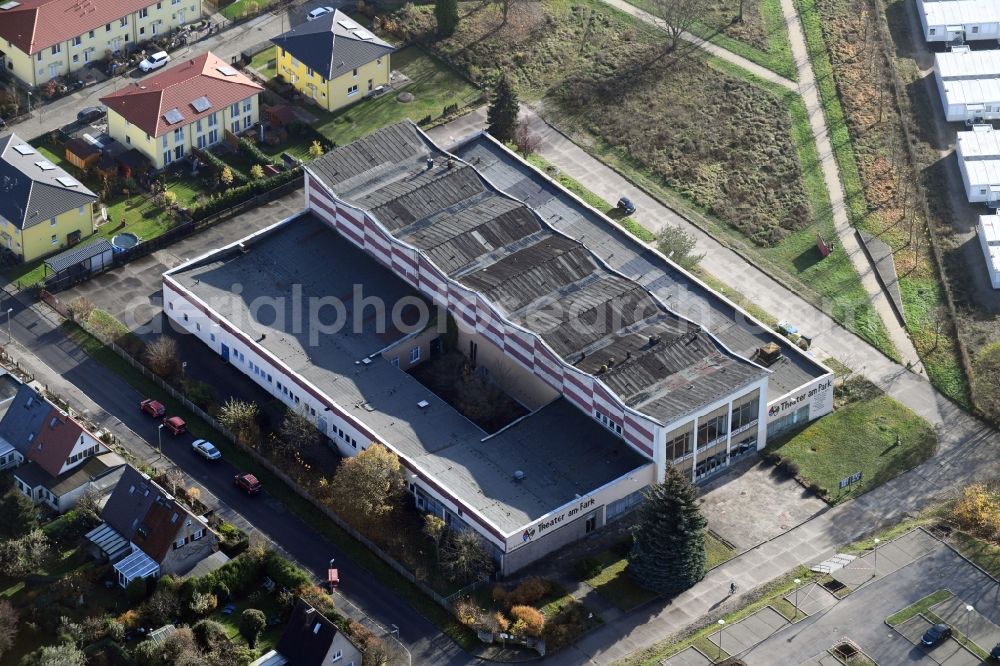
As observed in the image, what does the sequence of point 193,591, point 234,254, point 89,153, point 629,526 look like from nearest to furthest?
1. point 193,591
2. point 629,526
3. point 234,254
4. point 89,153

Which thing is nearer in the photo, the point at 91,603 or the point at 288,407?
the point at 91,603

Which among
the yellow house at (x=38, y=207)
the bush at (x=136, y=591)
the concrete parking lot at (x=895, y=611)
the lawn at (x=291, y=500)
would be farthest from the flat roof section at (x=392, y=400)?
the bush at (x=136, y=591)

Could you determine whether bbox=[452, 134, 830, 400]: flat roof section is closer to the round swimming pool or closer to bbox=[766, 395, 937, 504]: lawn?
bbox=[766, 395, 937, 504]: lawn

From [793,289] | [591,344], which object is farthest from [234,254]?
[793,289]

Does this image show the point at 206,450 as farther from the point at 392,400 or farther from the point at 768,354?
the point at 768,354

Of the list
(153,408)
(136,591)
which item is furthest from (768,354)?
(136,591)

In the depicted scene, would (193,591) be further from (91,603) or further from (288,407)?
(288,407)

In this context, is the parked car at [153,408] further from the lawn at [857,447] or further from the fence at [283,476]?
the lawn at [857,447]
